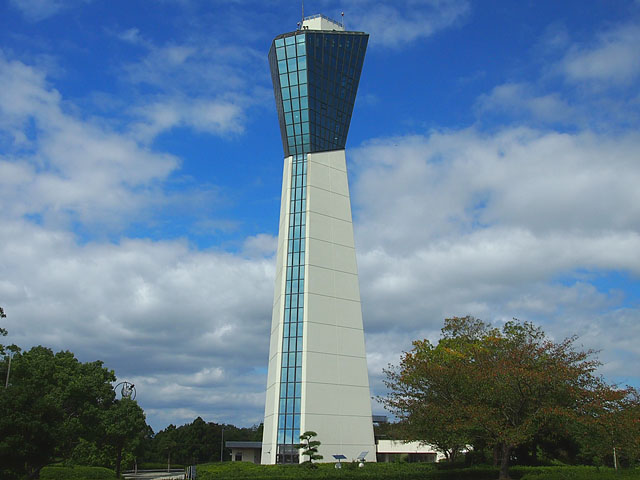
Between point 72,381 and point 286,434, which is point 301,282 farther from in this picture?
point 72,381

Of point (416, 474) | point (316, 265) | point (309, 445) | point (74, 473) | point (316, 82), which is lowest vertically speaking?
point (74, 473)

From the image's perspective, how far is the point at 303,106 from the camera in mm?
57656

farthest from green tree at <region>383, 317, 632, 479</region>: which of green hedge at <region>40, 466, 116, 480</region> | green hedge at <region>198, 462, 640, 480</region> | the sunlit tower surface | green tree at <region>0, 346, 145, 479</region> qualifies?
green hedge at <region>40, 466, 116, 480</region>

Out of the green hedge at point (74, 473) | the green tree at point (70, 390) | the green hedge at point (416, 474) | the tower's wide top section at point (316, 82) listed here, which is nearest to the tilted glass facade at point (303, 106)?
the tower's wide top section at point (316, 82)

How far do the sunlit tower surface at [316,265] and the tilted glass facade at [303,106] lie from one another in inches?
4.0

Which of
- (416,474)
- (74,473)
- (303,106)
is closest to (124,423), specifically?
(74,473)

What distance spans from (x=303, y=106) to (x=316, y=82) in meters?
2.77

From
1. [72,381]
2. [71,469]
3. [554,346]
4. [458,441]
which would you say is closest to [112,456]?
[71,469]

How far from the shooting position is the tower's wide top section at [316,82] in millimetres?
57656

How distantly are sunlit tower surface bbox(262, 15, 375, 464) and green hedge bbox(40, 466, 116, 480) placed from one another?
15269 mm

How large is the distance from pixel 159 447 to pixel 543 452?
8108 cm

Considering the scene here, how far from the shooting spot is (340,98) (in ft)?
196

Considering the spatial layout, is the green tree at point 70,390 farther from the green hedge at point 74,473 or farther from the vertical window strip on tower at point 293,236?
the vertical window strip on tower at point 293,236

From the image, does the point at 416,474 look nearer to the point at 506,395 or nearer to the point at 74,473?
the point at 506,395
